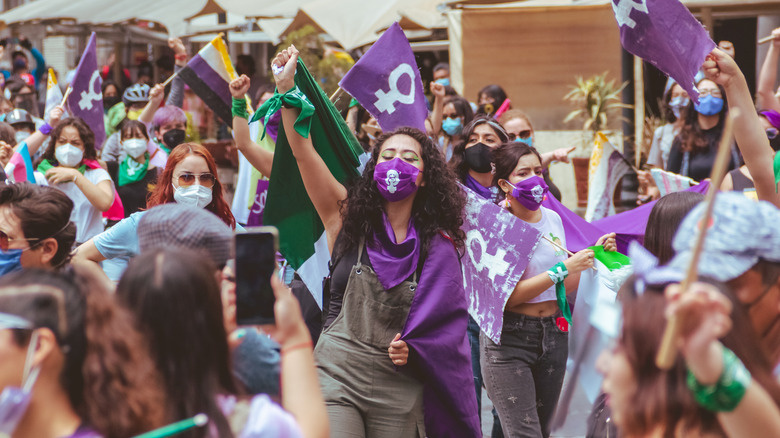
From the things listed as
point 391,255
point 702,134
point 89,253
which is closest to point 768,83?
point 702,134

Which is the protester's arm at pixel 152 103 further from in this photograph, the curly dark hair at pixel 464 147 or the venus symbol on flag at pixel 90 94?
the curly dark hair at pixel 464 147

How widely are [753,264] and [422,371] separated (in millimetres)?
2184

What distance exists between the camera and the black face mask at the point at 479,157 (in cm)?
580

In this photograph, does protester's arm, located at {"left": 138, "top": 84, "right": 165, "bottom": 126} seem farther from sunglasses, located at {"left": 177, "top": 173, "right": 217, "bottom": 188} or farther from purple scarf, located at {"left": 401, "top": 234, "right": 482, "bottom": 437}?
purple scarf, located at {"left": 401, "top": 234, "right": 482, "bottom": 437}

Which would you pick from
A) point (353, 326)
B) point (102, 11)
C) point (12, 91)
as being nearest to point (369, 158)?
point (353, 326)

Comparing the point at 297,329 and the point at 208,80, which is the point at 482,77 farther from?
the point at 297,329

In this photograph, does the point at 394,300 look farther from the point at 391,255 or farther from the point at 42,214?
the point at 42,214

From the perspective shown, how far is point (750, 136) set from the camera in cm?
401

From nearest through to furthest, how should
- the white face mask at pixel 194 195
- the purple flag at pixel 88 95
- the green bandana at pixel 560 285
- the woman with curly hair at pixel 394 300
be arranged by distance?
the woman with curly hair at pixel 394 300 < the green bandana at pixel 560 285 < the white face mask at pixel 194 195 < the purple flag at pixel 88 95

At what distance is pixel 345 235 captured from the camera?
176 inches

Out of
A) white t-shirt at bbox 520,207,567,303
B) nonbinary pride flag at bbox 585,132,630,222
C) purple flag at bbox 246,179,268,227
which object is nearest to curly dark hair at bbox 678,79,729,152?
nonbinary pride flag at bbox 585,132,630,222

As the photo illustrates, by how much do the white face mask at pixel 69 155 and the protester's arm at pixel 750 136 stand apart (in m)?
4.61

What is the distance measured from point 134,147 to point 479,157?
10.3 ft

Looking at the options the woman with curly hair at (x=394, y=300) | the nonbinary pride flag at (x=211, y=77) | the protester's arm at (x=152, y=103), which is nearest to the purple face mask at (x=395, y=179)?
the woman with curly hair at (x=394, y=300)
